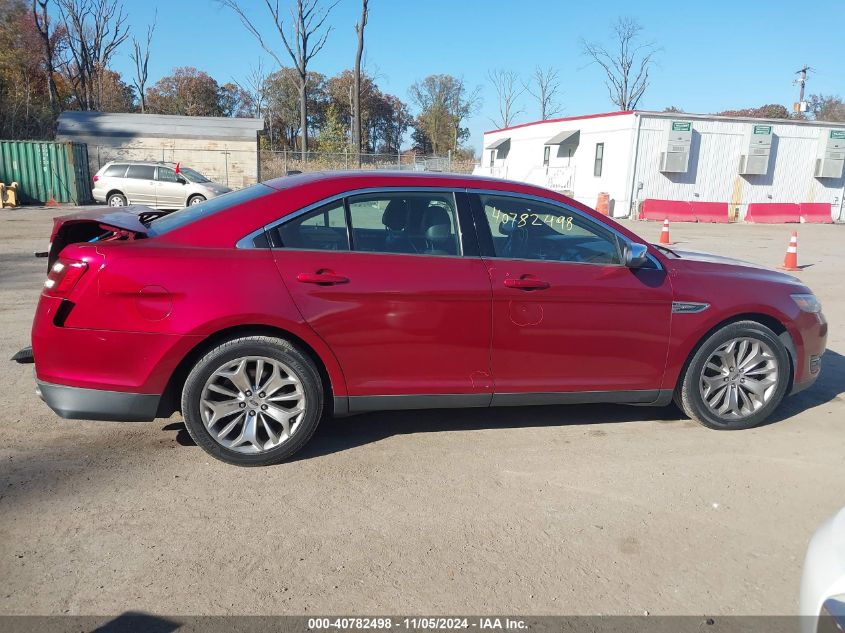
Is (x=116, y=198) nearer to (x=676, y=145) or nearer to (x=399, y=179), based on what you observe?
(x=399, y=179)

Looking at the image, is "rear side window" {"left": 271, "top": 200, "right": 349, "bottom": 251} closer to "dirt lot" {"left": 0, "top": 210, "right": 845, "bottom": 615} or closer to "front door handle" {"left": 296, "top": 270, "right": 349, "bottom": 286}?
"front door handle" {"left": 296, "top": 270, "right": 349, "bottom": 286}

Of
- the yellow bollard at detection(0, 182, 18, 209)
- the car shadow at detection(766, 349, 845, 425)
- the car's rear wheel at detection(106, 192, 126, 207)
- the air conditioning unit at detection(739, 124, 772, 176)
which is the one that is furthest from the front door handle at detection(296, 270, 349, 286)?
the air conditioning unit at detection(739, 124, 772, 176)

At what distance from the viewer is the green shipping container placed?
23.8m

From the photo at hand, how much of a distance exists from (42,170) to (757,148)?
1126 inches

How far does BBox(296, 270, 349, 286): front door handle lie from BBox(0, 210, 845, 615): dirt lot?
1.07m

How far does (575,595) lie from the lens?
8.83 feet

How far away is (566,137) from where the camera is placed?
3128cm

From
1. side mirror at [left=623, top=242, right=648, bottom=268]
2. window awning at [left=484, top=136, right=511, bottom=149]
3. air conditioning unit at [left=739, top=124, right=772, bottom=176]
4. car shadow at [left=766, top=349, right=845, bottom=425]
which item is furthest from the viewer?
window awning at [left=484, top=136, right=511, bottom=149]

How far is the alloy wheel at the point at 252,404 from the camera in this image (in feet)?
11.8

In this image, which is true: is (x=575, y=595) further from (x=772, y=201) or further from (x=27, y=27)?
(x=27, y=27)

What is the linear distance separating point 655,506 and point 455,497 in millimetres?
1061

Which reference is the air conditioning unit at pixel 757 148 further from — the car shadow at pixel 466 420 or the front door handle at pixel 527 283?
the front door handle at pixel 527 283

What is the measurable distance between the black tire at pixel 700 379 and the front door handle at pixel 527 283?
48.7 inches

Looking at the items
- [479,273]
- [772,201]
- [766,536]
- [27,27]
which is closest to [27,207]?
[479,273]
